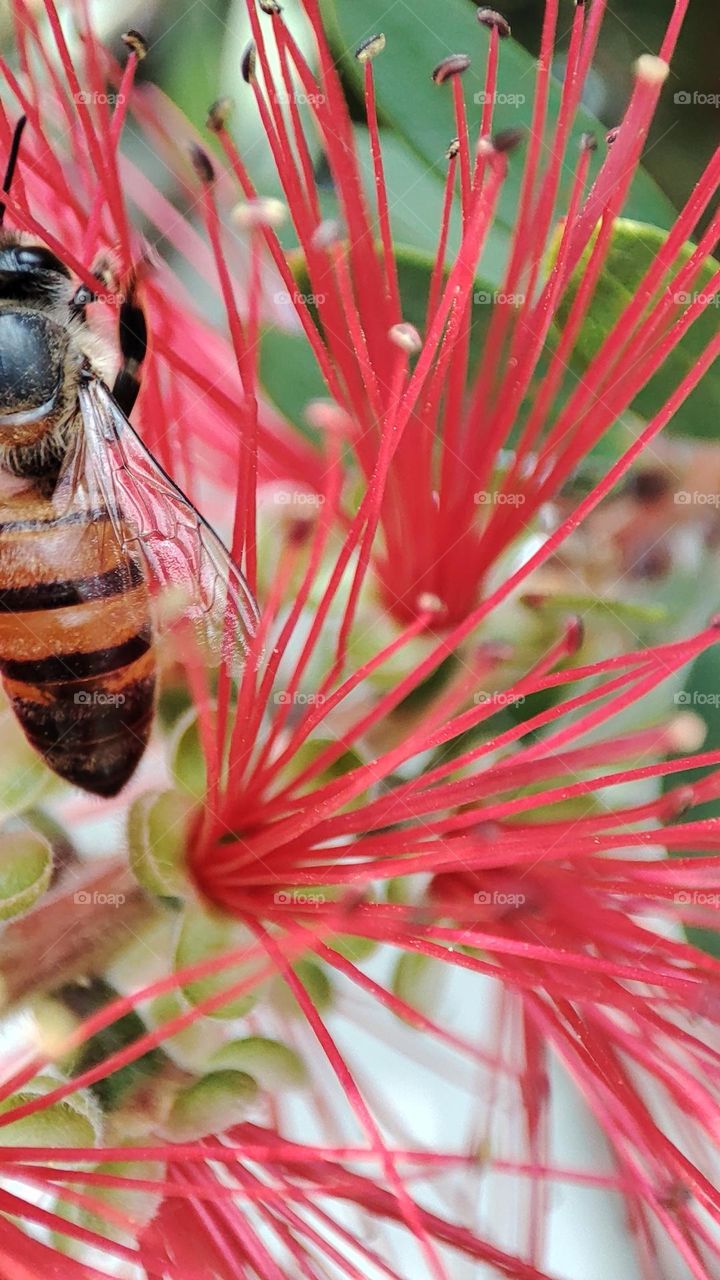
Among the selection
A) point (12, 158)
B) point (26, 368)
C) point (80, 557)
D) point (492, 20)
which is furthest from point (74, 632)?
point (492, 20)

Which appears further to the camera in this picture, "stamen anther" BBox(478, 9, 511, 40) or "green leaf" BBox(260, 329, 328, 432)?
"green leaf" BBox(260, 329, 328, 432)

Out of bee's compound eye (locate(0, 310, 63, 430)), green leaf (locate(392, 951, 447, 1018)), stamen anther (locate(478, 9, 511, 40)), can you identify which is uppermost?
stamen anther (locate(478, 9, 511, 40))

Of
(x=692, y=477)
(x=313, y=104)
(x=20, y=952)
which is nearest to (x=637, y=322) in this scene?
(x=692, y=477)

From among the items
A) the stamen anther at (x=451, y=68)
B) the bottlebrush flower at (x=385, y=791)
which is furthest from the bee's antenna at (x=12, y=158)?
the stamen anther at (x=451, y=68)

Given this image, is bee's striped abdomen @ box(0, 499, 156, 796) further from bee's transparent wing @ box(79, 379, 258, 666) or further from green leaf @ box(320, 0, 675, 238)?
green leaf @ box(320, 0, 675, 238)

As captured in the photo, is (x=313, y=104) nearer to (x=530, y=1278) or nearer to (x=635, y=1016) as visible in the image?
(x=635, y=1016)

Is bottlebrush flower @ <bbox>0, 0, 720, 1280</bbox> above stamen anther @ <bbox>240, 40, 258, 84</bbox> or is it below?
below

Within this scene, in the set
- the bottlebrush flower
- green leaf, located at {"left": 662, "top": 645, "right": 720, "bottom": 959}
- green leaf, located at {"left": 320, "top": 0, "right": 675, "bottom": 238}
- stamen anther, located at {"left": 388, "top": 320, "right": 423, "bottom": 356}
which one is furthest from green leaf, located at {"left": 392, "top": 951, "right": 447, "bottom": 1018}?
green leaf, located at {"left": 320, "top": 0, "right": 675, "bottom": 238}
